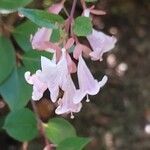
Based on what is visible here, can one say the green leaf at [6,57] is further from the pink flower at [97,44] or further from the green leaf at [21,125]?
the pink flower at [97,44]

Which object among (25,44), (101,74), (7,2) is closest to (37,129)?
(25,44)

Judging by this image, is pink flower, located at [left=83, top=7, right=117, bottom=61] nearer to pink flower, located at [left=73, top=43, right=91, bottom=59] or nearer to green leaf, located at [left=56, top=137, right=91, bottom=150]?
pink flower, located at [left=73, top=43, right=91, bottom=59]

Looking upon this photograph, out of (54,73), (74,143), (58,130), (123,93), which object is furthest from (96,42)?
(123,93)

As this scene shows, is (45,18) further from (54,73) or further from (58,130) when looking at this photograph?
(58,130)

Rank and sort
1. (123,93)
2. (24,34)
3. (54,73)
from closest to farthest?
1. (54,73)
2. (24,34)
3. (123,93)

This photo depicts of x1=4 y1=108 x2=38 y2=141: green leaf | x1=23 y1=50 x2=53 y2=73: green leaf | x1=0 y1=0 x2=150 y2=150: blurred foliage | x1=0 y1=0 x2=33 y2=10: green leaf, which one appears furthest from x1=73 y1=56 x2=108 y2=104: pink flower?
x1=0 y1=0 x2=150 y2=150: blurred foliage
